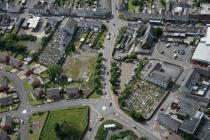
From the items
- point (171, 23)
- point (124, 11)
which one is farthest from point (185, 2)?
point (124, 11)

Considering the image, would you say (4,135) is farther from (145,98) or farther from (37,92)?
(145,98)

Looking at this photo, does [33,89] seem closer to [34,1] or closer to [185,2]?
[34,1]

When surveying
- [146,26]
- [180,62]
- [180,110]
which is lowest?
[180,110]

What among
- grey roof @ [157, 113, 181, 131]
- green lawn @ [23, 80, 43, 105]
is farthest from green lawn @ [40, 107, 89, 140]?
grey roof @ [157, 113, 181, 131]

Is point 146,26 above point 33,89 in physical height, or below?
above

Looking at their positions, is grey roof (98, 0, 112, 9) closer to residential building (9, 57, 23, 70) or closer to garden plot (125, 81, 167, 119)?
residential building (9, 57, 23, 70)

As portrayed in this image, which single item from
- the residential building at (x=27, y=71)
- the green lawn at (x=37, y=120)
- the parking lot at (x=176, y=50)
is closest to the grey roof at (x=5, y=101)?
the green lawn at (x=37, y=120)
